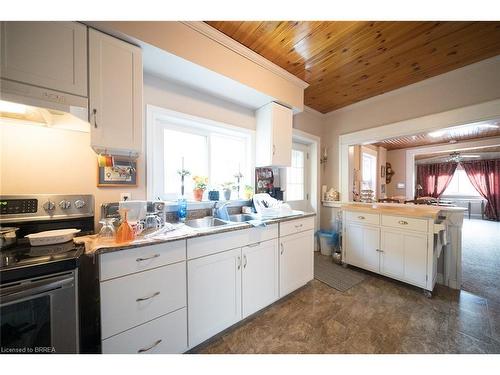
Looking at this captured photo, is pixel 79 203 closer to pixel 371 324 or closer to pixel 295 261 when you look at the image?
pixel 295 261

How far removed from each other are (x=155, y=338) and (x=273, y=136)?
6.91 feet

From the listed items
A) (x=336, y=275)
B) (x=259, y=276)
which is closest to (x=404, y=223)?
(x=336, y=275)

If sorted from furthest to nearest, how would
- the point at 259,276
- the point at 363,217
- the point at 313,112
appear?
1. the point at 313,112
2. the point at 363,217
3. the point at 259,276

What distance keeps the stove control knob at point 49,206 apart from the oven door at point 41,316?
0.59 metres

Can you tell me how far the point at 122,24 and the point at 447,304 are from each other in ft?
12.0

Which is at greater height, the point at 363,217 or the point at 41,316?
the point at 363,217

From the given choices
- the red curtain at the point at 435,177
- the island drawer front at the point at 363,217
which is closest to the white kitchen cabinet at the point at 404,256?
the island drawer front at the point at 363,217

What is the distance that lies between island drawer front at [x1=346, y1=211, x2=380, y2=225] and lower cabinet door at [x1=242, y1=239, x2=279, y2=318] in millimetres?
1404

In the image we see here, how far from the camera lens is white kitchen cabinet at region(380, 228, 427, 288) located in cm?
194

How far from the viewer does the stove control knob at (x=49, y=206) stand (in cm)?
115

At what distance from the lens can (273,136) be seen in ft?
7.30

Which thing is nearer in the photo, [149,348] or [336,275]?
[149,348]

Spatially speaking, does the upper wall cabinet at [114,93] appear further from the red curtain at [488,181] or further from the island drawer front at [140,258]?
the red curtain at [488,181]

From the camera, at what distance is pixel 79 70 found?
1.12 m
